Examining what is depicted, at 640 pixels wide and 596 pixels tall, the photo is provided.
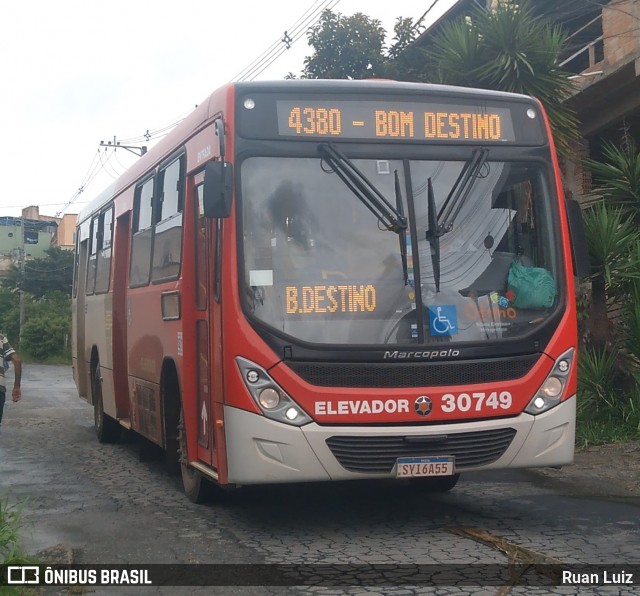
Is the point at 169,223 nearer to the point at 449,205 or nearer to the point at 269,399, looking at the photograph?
the point at 269,399

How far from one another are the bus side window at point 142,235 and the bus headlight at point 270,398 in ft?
10.2

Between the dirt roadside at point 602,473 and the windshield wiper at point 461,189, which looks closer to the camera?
the windshield wiper at point 461,189

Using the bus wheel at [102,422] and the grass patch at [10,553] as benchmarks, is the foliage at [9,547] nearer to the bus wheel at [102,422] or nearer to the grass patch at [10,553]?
the grass patch at [10,553]

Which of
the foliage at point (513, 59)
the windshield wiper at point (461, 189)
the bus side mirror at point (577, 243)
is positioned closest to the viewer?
the windshield wiper at point (461, 189)

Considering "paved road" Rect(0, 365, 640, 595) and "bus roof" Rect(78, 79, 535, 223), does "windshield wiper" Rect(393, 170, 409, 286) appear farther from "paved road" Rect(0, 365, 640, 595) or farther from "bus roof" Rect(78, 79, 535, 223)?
"paved road" Rect(0, 365, 640, 595)

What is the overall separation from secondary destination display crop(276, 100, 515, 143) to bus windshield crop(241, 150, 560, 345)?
0.21 m

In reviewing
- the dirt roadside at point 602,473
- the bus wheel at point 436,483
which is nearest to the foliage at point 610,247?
the dirt roadside at point 602,473

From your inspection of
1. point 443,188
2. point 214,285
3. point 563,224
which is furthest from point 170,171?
point 563,224

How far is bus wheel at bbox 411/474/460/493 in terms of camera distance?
8.97 metres

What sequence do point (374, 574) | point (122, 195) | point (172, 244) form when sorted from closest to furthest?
point (374, 574)
point (172, 244)
point (122, 195)

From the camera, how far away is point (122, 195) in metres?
11.6

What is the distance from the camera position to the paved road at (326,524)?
21.3ft

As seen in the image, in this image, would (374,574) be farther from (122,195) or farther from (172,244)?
(122,195)

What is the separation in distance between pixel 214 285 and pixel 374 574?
237 centimetres
